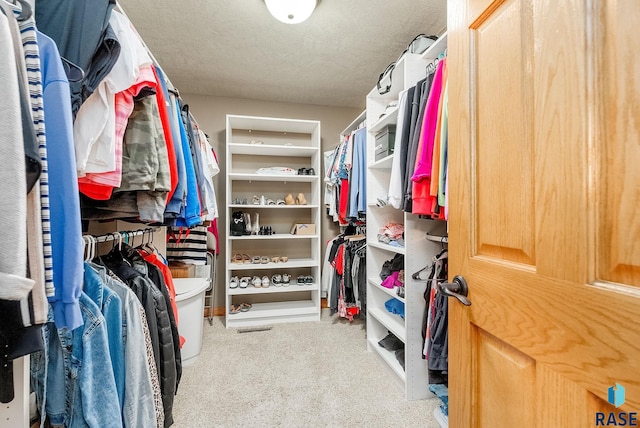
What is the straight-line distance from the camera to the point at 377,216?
2148 mm

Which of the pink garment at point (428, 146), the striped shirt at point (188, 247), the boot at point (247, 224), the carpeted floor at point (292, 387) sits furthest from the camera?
the boot at point (247, 224)

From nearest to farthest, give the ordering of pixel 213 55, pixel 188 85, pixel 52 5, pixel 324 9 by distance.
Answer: pixel 52 5 < pixel 324 9 < pixel 213 55 < pixel 188 85

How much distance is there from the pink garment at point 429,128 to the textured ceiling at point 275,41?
2.53 ft

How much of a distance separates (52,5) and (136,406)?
1322mm

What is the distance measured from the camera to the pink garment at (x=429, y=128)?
1300mm

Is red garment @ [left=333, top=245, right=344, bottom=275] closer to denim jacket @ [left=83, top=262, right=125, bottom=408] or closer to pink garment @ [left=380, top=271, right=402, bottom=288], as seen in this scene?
pink garment @ [left=380, top=271, right=402, bottom=288]

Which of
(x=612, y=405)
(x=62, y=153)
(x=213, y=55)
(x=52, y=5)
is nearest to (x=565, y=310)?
(x=612, y=405)

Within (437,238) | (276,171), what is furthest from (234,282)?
(437,238)

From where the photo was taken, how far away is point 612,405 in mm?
410

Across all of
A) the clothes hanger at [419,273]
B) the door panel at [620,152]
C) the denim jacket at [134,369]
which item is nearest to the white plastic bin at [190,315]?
the denim jacket at [134,369]

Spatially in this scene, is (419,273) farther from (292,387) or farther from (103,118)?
(103,118)

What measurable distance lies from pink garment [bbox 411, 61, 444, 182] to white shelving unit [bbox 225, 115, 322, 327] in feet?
5.15

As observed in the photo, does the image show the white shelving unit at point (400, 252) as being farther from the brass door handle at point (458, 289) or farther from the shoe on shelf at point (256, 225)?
the shoe on shelf at point (256, 225)

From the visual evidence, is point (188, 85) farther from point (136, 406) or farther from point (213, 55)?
point (136, 406)
